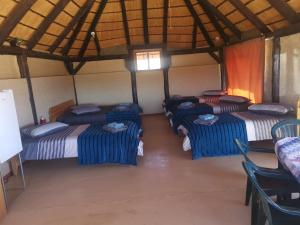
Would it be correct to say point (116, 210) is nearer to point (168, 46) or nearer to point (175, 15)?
point (175, 15)

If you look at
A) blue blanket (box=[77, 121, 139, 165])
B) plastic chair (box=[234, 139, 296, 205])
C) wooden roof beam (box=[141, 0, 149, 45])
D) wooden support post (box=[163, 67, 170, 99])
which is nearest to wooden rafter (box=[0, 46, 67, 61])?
blue blanket (box=[77, 121, 139, 165])

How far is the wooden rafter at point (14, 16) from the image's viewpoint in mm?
3752

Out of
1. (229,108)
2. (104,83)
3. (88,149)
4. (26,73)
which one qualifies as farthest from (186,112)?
(104,83)

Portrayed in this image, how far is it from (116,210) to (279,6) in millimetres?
3911

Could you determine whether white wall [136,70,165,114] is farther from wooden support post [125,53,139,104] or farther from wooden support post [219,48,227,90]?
wooden support post [219,48,227,90]

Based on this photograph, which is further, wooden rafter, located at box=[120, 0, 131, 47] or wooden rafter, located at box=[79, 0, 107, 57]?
wooden rafter, located at box=[120, 0, 131, 47]

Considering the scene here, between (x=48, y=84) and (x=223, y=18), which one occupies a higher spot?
(x=223, y=18)

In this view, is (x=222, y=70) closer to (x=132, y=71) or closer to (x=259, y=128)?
(x=132, y=71)

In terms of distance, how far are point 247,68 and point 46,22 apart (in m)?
4.57

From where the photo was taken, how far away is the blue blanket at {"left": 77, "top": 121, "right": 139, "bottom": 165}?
3904 millimetres

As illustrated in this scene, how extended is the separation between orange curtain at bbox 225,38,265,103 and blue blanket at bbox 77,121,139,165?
3.36m

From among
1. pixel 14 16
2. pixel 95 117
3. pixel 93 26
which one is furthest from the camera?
pixel 93 26

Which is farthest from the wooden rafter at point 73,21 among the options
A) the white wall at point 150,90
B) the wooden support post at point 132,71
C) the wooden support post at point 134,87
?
the white wall at point 150,90

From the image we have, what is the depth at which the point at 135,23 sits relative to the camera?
22.8ft
